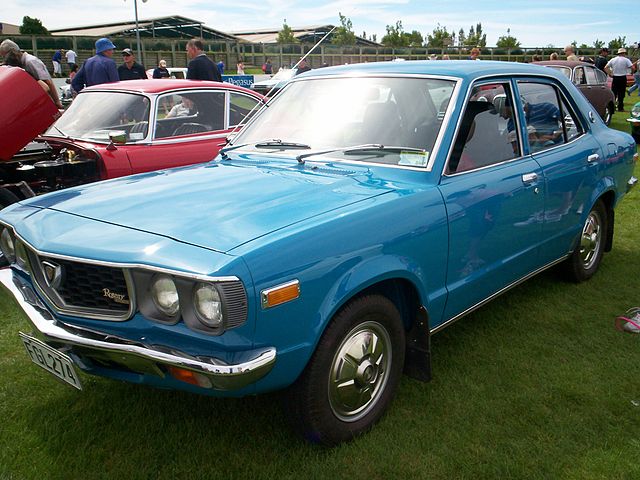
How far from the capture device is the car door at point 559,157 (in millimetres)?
3951

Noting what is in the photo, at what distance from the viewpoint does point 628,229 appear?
6.35 metres

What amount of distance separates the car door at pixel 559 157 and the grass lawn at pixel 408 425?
75cm

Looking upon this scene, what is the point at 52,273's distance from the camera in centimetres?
259

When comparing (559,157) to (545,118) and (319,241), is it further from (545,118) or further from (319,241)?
(319,241)

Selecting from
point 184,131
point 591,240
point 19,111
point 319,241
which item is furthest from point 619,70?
point 319,241

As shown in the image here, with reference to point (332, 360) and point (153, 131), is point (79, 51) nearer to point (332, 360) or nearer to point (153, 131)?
point (153, 131)

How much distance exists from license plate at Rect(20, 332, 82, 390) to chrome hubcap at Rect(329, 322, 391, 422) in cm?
111

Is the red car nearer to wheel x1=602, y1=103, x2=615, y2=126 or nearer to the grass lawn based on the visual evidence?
the grass lawn

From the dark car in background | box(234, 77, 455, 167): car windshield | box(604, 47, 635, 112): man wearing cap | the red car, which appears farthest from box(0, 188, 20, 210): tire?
box(604, 47, 635, 112): man wearing cap

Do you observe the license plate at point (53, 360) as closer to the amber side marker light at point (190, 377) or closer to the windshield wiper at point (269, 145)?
the amber side marker light at point (190, 377)

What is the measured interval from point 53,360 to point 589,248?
4.07 meters

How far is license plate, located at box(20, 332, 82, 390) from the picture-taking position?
2482mm

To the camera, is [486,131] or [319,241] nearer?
[319,241]

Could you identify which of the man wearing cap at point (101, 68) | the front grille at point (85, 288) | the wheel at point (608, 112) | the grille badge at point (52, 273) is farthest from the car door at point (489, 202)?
the wheel at point (608, 112)
